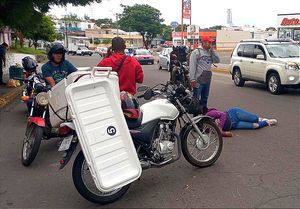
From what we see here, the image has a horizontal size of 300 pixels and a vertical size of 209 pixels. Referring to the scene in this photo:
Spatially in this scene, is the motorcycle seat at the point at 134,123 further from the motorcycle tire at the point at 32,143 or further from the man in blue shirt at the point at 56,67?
the man in blue shirt at the point at 56,67

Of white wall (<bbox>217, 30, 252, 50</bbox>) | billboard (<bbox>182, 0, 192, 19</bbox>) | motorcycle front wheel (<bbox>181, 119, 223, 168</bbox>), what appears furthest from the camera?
white wall (<bbox>217, 30, 252, 50</bbox>)

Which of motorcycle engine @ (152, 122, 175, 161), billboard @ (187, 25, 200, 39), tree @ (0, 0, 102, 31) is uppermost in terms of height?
billboard @ (187, 25, 200, 39)

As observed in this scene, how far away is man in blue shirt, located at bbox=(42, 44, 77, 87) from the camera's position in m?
6.13

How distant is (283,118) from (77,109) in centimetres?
580

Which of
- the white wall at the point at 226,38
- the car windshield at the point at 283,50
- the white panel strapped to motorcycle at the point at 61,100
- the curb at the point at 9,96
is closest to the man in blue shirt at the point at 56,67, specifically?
the white panel strapped to motorcycle at the point at 61,100

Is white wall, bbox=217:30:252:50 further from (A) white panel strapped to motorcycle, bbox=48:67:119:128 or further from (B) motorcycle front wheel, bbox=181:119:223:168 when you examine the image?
(A) white panel strapped to motorcycle, bbox=48:67:119:128

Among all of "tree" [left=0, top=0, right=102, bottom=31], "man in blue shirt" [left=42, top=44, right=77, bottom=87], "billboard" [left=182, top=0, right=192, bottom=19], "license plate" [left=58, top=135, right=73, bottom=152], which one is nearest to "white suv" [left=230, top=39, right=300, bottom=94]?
"tree" [left=0, top=0, right=102, bottom=31]

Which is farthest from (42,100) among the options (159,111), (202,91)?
(202,91)

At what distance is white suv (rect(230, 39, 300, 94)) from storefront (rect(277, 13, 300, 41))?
884 inches

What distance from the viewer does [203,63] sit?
26.3 ft

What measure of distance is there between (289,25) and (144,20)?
40197 millimetres

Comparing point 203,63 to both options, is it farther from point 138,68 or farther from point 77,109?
point 77,109

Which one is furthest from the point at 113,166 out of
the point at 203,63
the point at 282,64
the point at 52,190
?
the point at 282,64

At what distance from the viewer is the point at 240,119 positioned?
22.7ft
